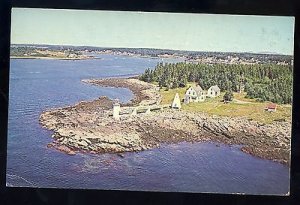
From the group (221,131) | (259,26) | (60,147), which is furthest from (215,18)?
(60,147)

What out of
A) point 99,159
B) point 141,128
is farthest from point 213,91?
point 99,159

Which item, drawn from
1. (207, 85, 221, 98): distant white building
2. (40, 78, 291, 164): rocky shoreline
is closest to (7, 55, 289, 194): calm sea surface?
(40, 78, 291, 164): rocky shoreline

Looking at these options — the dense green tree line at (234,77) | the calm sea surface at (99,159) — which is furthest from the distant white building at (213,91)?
the calm sea surface at (99,159)

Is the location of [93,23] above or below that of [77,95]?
above

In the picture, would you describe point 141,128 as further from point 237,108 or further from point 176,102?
point 237,108

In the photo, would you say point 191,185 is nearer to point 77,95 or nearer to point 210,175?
point 210,175

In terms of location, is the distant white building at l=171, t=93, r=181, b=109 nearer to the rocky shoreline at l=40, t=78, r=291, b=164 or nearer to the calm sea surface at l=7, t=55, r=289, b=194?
the rocky shoreline at l=40, t=78, r=291, b=164

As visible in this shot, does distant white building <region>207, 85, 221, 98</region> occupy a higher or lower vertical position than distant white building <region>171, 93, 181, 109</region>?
higher
